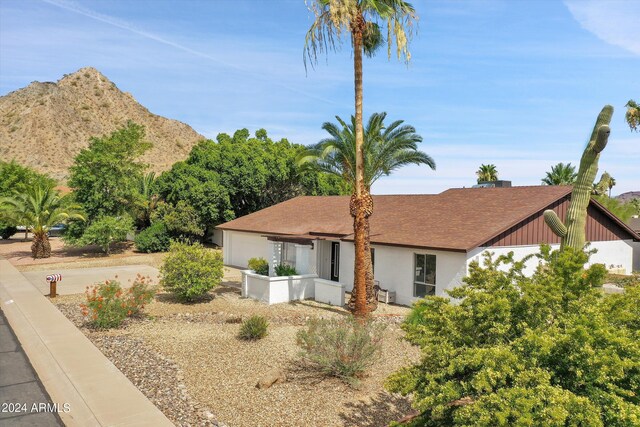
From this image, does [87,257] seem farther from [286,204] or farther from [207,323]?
[207,323]

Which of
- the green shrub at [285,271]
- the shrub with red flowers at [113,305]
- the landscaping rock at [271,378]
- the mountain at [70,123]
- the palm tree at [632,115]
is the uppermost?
the mountain at [70,123]

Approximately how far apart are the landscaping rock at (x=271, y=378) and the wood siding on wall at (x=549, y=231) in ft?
32.6

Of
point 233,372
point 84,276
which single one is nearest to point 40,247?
point 84,276

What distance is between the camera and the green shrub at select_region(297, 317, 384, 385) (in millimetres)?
10164

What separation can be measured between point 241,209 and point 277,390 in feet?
103

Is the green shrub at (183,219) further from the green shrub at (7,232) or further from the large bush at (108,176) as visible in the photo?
the green shrub at (7,232)

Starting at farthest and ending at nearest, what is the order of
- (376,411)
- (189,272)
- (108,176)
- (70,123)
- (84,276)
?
(70,123) → (108,176) → (84,276) → (189,272) → (376,411)

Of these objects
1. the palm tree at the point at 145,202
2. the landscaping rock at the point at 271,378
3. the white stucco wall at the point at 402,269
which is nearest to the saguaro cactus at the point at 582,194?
the white stucco wall at the point at 402,269

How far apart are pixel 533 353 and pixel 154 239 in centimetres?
3555

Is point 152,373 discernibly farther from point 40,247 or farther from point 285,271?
point 40,247

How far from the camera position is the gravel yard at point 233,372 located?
28.1 feet

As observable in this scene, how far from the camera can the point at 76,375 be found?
34.2ft

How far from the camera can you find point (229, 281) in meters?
24.7

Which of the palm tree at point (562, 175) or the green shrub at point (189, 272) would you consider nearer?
the green shrub at point (189, 272)
